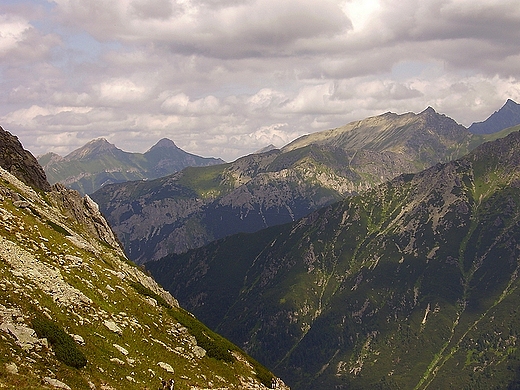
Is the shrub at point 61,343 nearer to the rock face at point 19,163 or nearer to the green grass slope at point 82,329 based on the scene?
the green grass slope at point 82,329

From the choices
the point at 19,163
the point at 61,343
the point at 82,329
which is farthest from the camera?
the point at 19,163

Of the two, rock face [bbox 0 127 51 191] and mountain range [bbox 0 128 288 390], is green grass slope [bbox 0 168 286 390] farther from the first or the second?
rock face [bbox 0 127 51 191]

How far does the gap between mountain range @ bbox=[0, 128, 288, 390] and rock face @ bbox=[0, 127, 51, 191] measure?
192 ft

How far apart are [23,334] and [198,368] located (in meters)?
30.0

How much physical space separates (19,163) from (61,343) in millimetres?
134544

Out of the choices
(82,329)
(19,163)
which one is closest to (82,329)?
(82,329)

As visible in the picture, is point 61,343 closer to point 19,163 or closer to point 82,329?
point 82,329

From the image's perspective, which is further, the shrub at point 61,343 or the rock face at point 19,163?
the rock face at point 19,163

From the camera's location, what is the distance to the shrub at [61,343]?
5447cm

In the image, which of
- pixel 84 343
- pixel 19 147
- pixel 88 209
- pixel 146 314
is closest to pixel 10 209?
pixel 146 314

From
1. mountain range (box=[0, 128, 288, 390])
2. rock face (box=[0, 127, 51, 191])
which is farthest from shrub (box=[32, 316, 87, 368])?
rock face (box=[0, 127, 51, 191])

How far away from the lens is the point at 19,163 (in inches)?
6767

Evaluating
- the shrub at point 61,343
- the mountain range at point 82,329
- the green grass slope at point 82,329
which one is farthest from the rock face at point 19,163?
the shrub at point 61,343

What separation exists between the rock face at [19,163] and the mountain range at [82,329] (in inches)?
2303
